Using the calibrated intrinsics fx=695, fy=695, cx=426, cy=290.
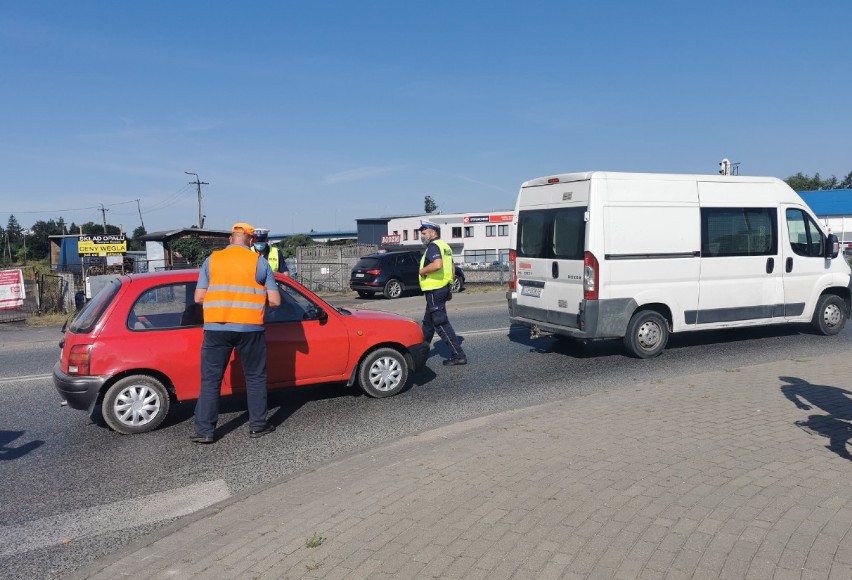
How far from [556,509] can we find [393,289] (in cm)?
1813

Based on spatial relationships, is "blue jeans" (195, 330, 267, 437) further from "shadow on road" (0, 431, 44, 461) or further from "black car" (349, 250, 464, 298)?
"black car" (349, 250, 464, 298)

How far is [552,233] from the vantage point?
9.56 meters

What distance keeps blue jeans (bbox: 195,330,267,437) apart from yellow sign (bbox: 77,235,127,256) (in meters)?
→ 19.1

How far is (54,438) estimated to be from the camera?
6.37 metres

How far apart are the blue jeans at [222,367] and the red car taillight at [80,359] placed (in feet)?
3.49

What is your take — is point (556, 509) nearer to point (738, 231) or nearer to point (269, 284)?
point (269, 284)

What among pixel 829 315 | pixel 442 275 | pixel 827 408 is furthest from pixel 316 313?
pixel 829 315

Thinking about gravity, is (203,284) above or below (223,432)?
above

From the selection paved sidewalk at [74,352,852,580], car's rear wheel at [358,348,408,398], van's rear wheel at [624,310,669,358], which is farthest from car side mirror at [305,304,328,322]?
van's rear wheel at [624,310,669,358]

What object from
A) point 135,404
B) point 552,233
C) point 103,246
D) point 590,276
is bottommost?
point 135,404

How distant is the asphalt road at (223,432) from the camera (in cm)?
450

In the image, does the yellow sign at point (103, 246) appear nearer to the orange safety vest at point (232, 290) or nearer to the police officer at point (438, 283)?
the police officer at point (438, 283)

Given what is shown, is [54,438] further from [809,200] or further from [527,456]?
[809,200]

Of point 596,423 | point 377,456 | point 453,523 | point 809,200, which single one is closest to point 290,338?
point 377,456
